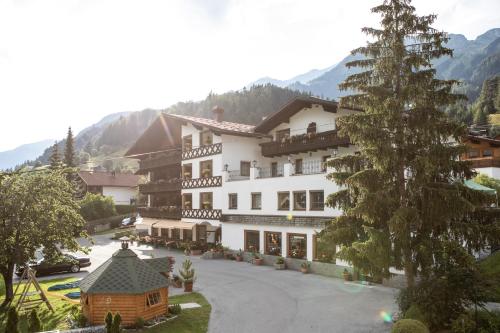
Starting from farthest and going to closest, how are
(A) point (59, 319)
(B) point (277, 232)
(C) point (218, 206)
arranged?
(C) point (218, 206) → (B) point (277, 232) → (A) point (59, 319)

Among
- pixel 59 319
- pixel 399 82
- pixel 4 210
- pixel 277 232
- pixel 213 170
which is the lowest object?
pixel 59 319

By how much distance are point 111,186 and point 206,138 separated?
4616 cm

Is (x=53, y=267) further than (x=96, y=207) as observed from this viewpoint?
No

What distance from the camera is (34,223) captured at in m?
21.4

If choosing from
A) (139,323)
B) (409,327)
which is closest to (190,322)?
(139,323)

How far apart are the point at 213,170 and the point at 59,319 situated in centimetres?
2172

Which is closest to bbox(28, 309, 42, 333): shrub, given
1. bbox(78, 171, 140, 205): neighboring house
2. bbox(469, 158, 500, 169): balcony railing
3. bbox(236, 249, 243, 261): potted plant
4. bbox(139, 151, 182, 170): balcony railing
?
bbox(236, 249, 243, 261): potted plant

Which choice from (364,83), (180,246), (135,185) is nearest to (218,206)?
(180,246)

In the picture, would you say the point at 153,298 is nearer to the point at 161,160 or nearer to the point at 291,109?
the point at 291,109

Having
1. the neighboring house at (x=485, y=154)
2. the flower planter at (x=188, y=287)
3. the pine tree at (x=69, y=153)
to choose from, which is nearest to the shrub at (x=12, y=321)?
the flower planter at (x=188, y=287)

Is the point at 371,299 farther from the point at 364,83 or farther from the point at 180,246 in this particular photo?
the point at 180,246

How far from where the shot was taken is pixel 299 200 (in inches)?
1203

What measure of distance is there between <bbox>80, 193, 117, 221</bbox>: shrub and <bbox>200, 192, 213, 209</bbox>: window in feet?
103

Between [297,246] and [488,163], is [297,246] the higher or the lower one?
the lower one
